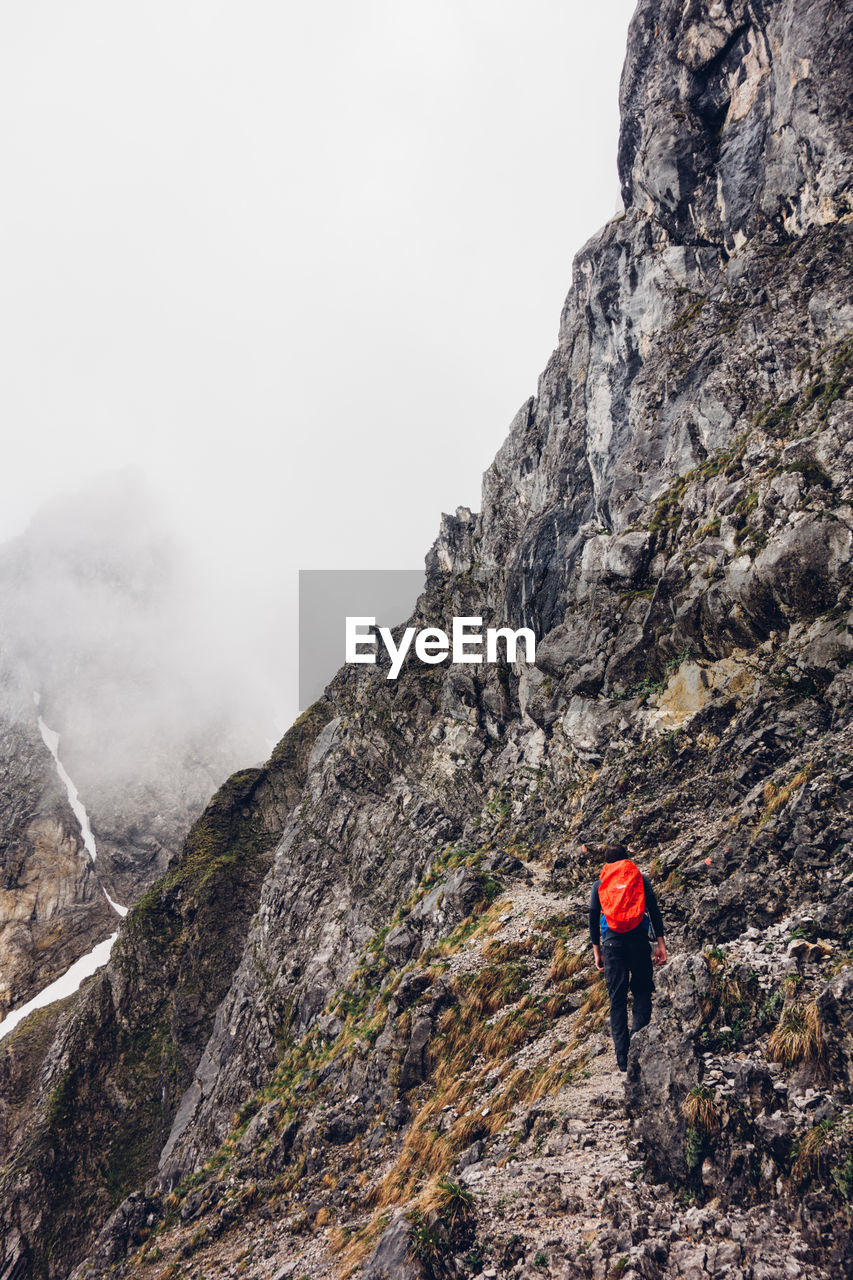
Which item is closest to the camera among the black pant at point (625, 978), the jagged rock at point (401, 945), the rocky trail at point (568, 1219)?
the rocky trail at point (568, 1219)

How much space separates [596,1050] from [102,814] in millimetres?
140864

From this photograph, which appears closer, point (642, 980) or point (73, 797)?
point (642, 980)

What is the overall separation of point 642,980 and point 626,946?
565mm

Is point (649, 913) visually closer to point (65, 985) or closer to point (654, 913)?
point (654, 913)

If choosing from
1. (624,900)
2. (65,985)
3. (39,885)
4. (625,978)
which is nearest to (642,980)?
(625,978)

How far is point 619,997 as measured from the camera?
8406 mm

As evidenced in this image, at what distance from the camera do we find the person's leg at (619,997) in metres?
8.36

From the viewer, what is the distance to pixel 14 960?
3863 inches

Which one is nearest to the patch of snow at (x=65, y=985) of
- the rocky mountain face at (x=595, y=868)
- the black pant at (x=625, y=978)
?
the rocky mountain face at (x=595, y=868)

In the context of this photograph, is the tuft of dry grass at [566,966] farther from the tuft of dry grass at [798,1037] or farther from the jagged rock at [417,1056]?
the tuft of dry grass at [798,1037]

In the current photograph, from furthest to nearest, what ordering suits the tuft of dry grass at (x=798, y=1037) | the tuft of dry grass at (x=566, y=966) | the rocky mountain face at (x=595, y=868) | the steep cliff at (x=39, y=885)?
the steep cliff at (x=39, y=885), the tuft of dry grass at (x=566, y=966), the rocky mountain face at (x=595, y=868), the tuft of dry grass at (x=798, y=1037)

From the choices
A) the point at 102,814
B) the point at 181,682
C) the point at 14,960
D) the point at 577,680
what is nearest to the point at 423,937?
the point at 577,680

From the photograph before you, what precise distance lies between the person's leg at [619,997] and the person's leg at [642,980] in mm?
140

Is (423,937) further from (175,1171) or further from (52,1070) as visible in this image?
(52,1070)
